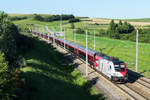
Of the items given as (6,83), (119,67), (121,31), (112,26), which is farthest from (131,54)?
(6,83)

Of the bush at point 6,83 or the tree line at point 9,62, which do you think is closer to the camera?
the bush at point 6,83

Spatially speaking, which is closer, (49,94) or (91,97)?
(49,94)

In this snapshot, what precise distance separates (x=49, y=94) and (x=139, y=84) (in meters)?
13.3

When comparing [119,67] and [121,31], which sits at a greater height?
[121,31]

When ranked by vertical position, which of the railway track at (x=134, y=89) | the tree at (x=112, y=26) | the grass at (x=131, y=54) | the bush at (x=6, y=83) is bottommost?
the grass at (x=131, y=54)

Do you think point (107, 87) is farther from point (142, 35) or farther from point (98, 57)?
point (142, 35)

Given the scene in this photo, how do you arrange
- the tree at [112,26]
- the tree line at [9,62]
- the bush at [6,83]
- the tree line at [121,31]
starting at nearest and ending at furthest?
the bush at [6,83]
the tree line at [9,62]
the tree line at [121,31]
the tree at [112,26]

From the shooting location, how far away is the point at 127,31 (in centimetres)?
10062

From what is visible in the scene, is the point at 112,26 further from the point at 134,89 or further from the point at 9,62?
the point at 9,62

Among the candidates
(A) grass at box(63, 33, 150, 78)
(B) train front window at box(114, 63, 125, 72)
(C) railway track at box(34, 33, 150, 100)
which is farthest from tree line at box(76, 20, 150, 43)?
(B) train front window at box(114, 63, 125, 72)

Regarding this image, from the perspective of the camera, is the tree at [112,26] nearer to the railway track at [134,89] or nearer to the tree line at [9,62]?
the tree line at [9,62]

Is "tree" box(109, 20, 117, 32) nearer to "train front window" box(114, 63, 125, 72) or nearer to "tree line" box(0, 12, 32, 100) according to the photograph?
"tree line" box(0, 12, 32, 100)

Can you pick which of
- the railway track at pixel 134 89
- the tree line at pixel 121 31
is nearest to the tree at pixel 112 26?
the tree line at pixel 121 31

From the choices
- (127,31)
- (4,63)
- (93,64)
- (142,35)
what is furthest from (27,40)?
(127,31)
